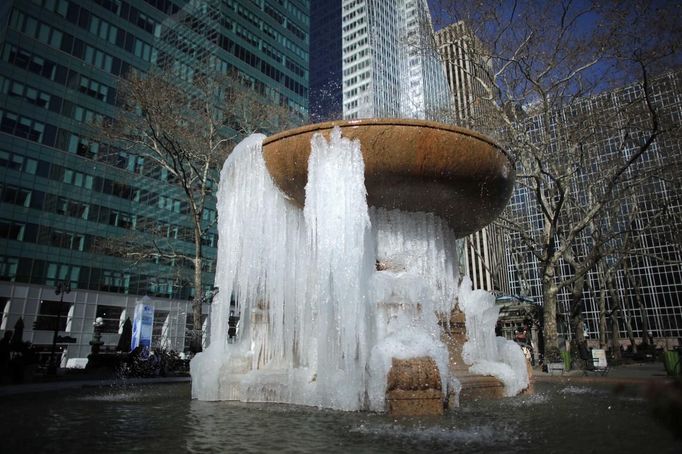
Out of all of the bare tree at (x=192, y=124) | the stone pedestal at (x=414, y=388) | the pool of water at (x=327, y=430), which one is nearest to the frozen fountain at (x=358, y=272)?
the stone pedestal at (x=414, y=388)

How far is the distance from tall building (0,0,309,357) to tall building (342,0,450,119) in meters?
7.11

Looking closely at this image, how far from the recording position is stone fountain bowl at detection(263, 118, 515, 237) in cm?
639

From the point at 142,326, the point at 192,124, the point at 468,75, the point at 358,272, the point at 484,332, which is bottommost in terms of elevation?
the point at 484,332

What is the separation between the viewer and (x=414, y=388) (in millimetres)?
5008

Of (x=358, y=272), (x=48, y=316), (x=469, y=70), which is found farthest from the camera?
(x=48, y=316)

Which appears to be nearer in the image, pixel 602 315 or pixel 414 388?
pixel 414 388

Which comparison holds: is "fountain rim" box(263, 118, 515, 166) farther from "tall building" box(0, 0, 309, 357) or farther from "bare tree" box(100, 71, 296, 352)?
"tall building" box(0, 0, 309, 357)

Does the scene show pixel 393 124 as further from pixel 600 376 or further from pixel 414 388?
pixel 600 376

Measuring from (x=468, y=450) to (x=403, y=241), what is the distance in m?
4.65

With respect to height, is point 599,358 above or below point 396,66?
below

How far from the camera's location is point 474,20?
16.2 m

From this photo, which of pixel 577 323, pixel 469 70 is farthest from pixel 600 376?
pixel 469 70

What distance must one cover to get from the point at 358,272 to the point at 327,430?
253 cm

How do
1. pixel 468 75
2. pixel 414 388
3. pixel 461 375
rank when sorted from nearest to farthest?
pixel 414 388, pixel 461 375, pixel 468 75
